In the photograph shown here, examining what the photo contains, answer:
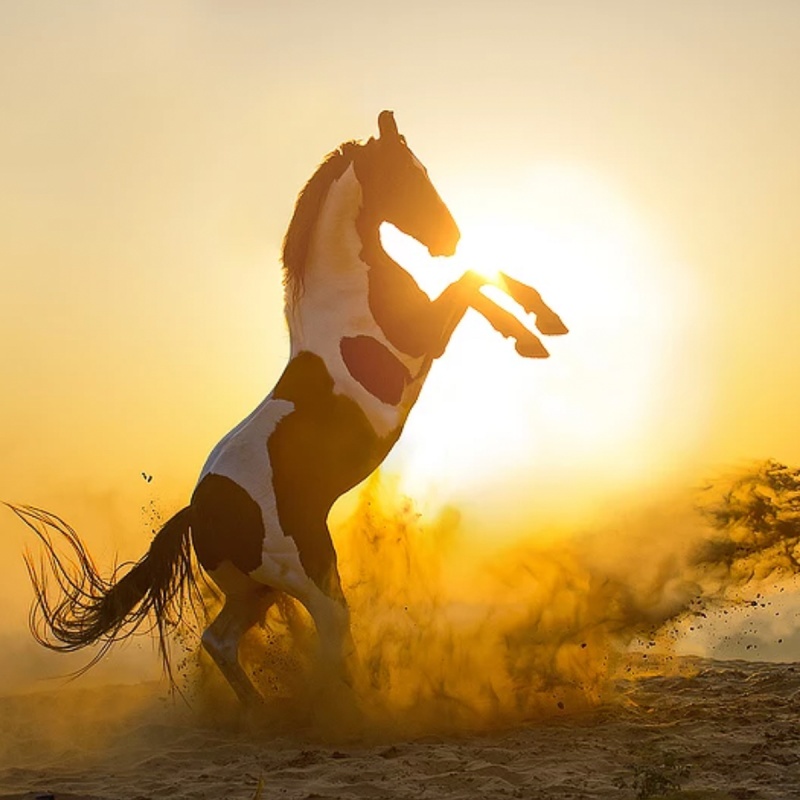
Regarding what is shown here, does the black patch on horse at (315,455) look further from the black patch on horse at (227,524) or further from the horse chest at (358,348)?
the black patch on horse at (227,524)

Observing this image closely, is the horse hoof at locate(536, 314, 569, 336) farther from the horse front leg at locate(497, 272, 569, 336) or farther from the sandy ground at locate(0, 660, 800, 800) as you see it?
the sandy ground at locate(0, 660, 800, 800)

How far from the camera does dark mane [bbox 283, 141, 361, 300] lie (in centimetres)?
605

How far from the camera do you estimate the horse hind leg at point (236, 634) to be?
6.28 meters

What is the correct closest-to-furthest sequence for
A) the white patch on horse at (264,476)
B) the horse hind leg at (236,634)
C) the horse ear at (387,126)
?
the white patch on horse at (264,476)
the horse ear at (387,126)
the horse hind leg at (236,634)

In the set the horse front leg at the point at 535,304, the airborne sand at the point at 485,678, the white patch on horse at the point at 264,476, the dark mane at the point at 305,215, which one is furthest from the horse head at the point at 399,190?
the airborne sand at the point at 485,678

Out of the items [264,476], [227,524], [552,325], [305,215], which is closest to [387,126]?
[305,215]

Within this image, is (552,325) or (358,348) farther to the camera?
(552,325)

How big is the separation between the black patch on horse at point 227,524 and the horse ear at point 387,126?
1998mm

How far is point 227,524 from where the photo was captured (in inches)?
235

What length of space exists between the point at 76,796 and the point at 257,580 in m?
1.50

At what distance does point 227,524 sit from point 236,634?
28.9 inches

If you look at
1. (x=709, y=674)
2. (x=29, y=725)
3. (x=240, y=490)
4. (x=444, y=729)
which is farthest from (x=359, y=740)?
(x=709, y=674)

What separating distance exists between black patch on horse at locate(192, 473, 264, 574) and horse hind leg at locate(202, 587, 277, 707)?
1.07ft

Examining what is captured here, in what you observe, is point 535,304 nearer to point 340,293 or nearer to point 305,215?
point 340,293
